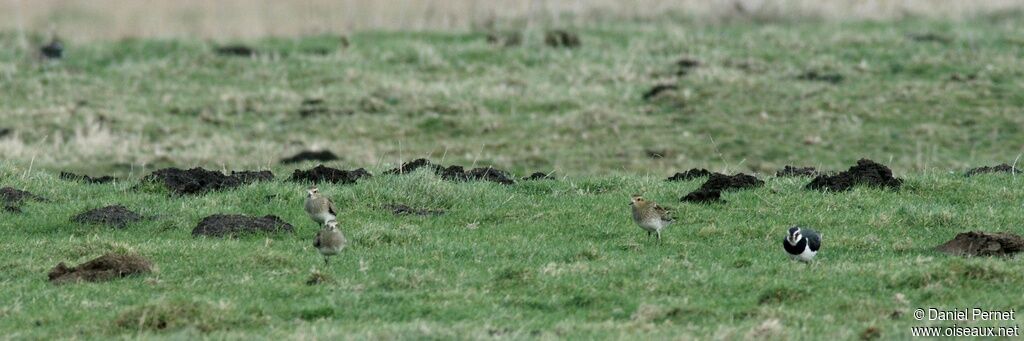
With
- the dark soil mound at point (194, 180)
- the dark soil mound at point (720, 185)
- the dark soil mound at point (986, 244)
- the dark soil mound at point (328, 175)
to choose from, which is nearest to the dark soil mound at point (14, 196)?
the dark soil mound at point (194, 180)

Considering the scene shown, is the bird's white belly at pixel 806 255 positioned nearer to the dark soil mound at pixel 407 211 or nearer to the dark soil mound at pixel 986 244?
the dark soil mound at pixel 986 244

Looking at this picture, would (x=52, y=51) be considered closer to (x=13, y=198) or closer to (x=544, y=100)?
(x=544, y=100)

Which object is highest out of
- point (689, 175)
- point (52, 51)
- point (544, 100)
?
A: point (52, 51)

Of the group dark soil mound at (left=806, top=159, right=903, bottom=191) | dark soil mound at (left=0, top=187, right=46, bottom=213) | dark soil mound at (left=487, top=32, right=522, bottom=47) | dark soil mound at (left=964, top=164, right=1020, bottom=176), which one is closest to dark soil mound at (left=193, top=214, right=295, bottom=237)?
dark soil mound at (left=0, top=187, right=46, bottom=213)

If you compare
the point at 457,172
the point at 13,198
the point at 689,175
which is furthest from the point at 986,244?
the point at 13,198

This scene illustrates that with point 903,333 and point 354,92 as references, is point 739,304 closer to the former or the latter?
point 903,333

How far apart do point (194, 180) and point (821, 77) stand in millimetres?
24868

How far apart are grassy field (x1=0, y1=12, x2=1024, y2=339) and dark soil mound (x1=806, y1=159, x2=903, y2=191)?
25cm

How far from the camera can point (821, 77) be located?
40094 mm

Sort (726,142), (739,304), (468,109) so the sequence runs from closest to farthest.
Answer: (739,304) → (726,142) → (468,109)

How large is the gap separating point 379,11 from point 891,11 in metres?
19.5

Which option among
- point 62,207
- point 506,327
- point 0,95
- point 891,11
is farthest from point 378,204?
point 891,11

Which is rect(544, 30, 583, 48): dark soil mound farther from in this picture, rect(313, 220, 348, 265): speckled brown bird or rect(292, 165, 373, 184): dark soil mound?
rect(313, 220, 348, 265): speckled brown bird

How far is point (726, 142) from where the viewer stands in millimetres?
33875
